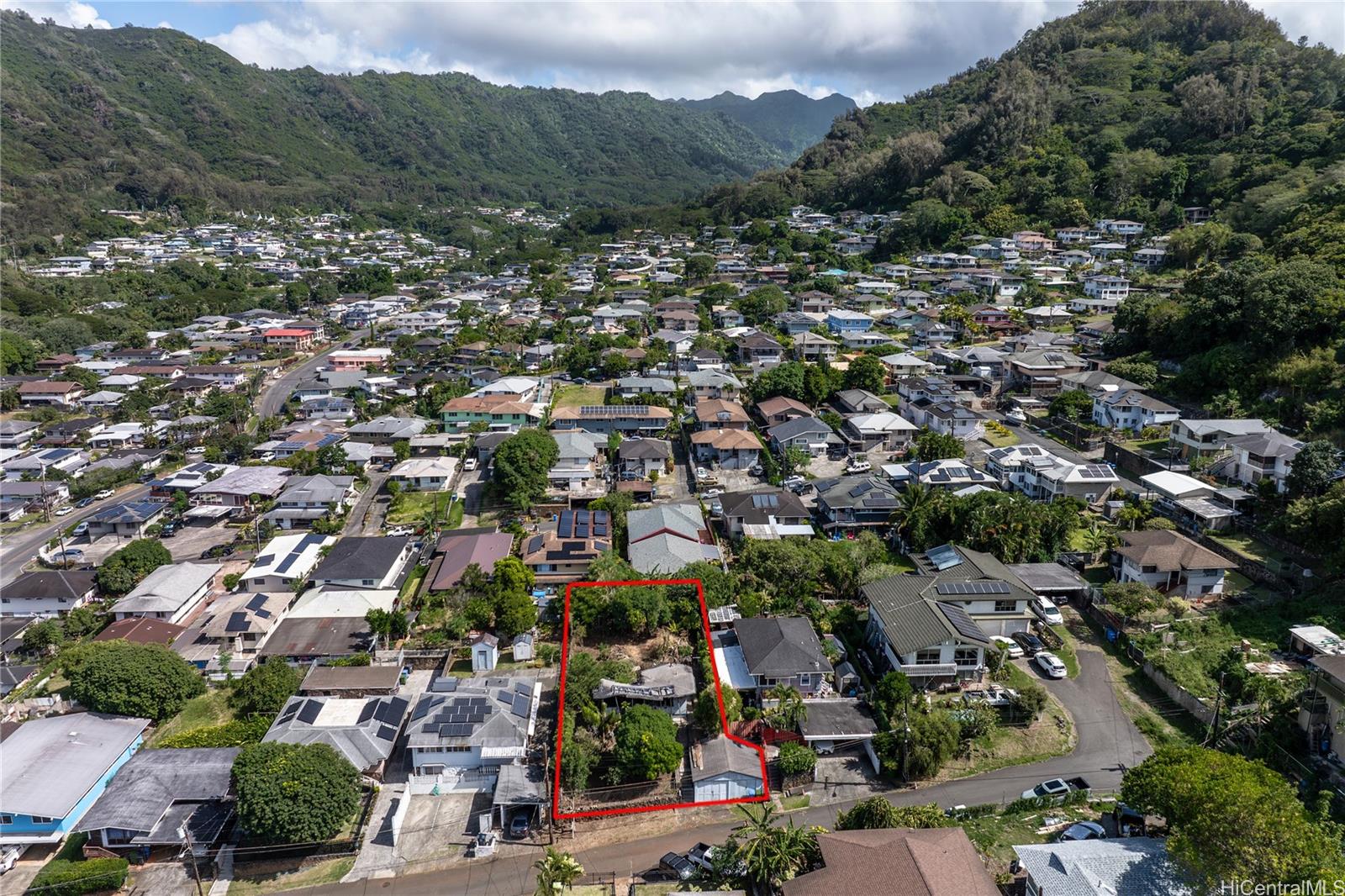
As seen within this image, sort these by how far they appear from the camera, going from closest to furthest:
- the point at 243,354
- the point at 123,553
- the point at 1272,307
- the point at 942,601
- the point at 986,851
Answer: the point at 986,851 < the point at 942,601 < the point at 123,553 < the point at 1272,307 < the point at 243,354

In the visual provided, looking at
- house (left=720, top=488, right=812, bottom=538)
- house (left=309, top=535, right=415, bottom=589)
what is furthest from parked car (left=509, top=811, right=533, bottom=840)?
house (left=720, top=488, right=812, bottom=538)

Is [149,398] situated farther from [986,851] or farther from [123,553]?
[986,851]

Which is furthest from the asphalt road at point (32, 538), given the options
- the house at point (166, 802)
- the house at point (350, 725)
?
the house at point (350, 725)

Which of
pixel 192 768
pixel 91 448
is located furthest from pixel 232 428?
pixel 192 768

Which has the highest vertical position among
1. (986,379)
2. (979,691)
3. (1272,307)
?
(1272,307)

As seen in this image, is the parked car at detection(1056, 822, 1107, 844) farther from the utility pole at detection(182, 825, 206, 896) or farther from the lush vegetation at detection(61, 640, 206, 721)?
the lush vegetation at detection(61, 640, 206, 721)

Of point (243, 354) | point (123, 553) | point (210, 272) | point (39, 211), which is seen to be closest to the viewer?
point (123, 553)
